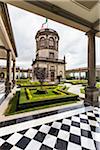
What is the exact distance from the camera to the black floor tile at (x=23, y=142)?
6.82ft

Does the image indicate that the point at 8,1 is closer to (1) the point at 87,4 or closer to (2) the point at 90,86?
(1) the point at 87,4

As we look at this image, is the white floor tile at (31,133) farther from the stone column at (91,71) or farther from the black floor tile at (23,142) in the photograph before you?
the stone column at (91,71)

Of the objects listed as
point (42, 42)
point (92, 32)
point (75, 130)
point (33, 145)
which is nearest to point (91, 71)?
point (92, 32)

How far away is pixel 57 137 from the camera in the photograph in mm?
2361

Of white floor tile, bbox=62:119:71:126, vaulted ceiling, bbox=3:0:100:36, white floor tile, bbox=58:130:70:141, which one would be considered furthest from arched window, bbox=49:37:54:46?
white floor tile, bbox=58:130:70:141

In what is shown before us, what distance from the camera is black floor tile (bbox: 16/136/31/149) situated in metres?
2.08

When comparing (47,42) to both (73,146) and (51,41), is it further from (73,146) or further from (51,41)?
(73,146)

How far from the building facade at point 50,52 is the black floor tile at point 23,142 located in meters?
19.9

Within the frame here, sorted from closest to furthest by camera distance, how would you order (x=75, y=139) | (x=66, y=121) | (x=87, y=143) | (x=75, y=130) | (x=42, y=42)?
(x=87, y=143) < (x=75, y=139) < (x=75, y=130) < (x=66, y=121) < (x=42, y=42)

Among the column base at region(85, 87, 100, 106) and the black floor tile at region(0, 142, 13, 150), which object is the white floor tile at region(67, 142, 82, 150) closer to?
Result: the black floor tile at region(0, 142, 13, 150)

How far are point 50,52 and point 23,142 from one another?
22.8m

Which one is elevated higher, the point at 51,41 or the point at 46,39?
the point at 46,39

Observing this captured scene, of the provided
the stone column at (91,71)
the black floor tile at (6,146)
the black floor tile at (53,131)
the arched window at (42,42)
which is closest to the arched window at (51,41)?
the arched window at (42,42)

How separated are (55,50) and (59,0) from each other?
21.8m
